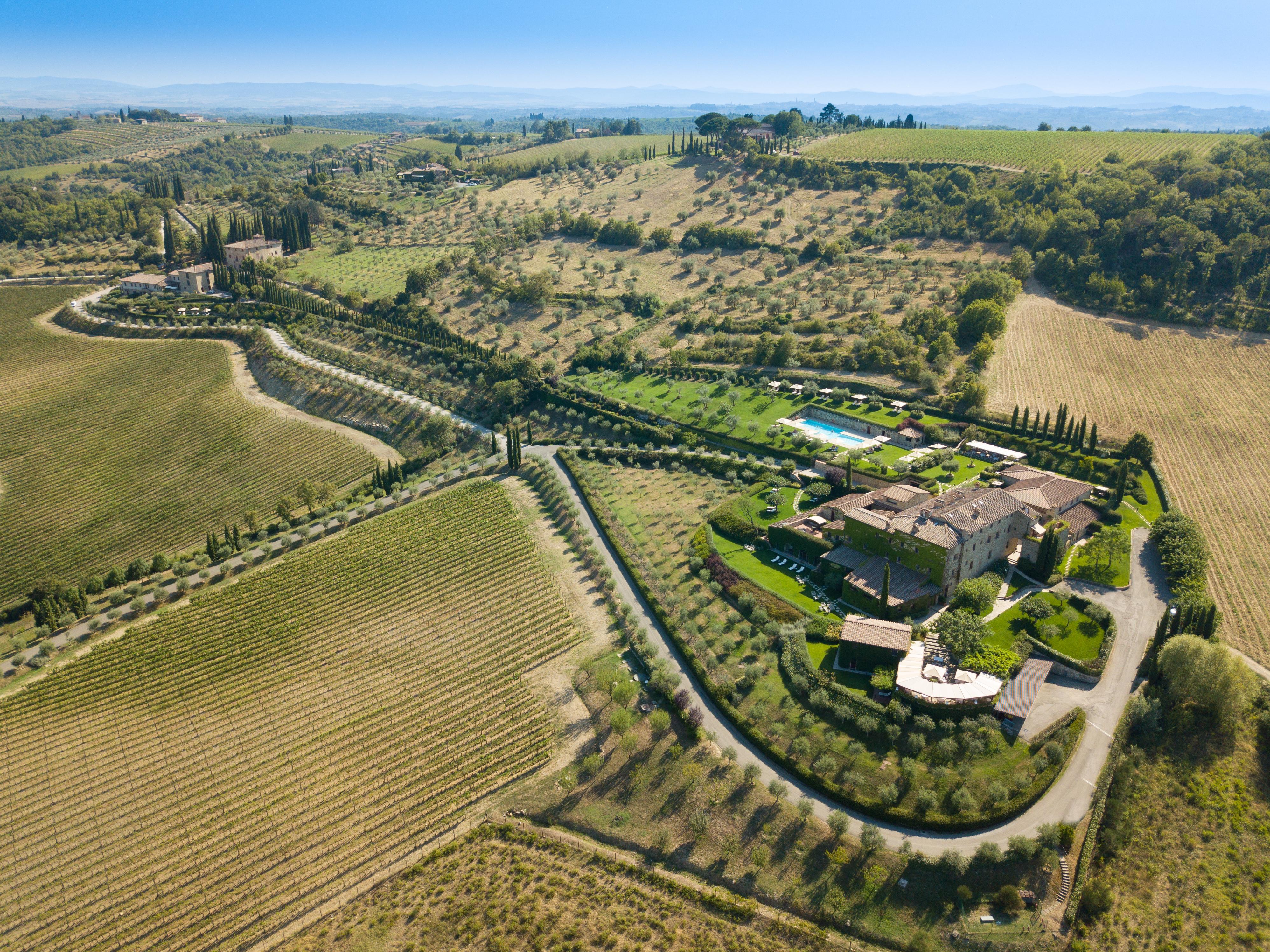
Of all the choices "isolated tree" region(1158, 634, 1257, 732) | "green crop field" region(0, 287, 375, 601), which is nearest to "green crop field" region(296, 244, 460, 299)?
"green crop field" region(0, 287, 375, 601)

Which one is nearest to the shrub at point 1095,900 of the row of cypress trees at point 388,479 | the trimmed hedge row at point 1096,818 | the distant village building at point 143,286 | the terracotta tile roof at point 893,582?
the trimmed hedge row at point 1096,818

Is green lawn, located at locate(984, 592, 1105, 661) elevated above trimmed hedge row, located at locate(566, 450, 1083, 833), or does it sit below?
above

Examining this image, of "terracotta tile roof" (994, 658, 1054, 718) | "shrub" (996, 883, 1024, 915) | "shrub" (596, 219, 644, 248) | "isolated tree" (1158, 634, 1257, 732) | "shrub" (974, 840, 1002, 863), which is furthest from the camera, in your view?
"shrub" (596, 219, 644, 248)

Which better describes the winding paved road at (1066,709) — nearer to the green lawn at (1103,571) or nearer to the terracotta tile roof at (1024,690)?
the green lawn at (1103,571)

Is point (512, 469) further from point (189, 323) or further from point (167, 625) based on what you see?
point (189, 323)

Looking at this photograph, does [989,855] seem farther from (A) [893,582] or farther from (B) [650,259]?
(B) [650,259]

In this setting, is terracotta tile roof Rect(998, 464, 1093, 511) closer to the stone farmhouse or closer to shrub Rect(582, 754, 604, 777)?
the stone farmhouse
